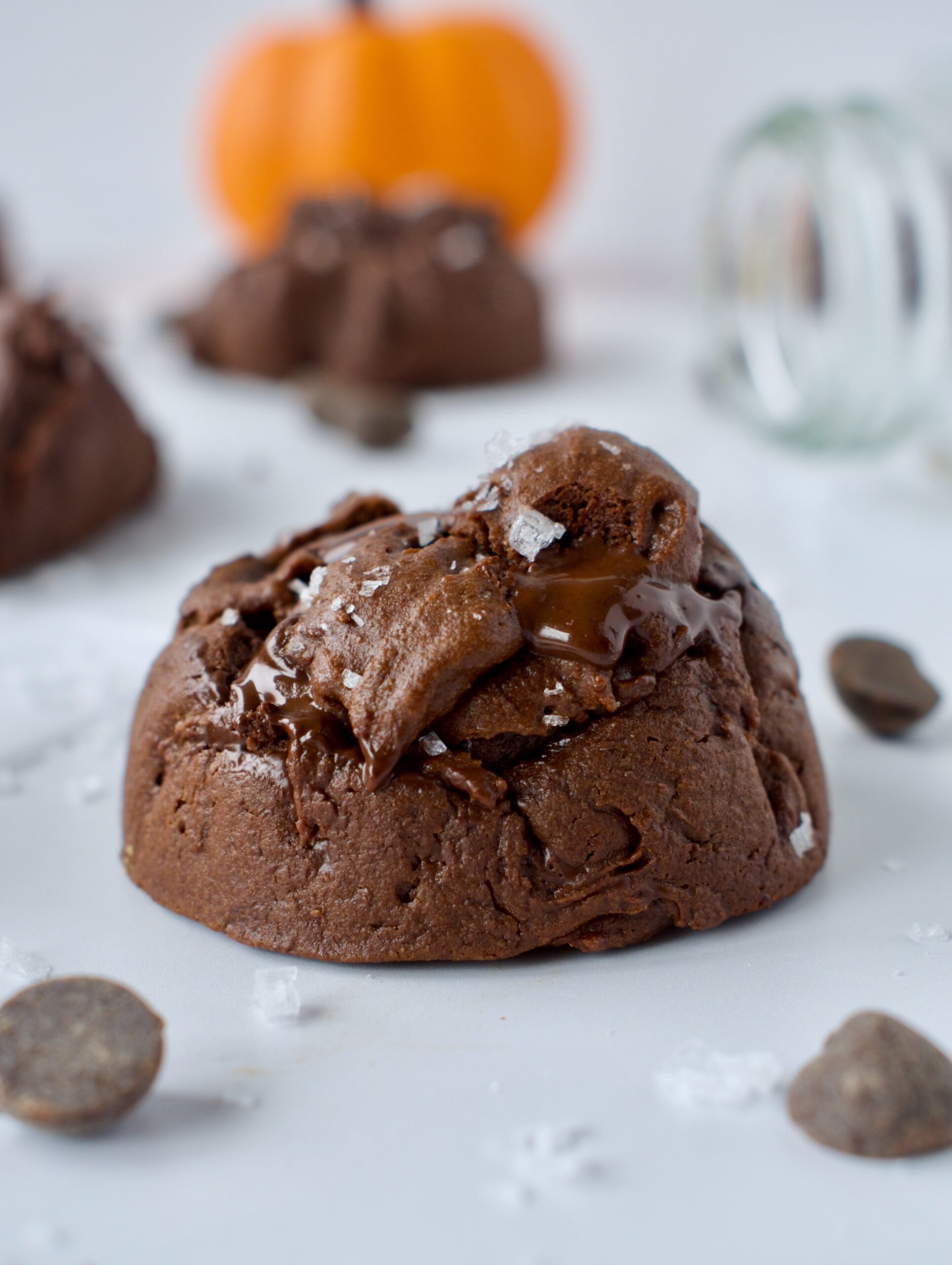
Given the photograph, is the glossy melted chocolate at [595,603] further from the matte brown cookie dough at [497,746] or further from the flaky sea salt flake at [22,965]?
the flaky sea salt flake at [22,965]

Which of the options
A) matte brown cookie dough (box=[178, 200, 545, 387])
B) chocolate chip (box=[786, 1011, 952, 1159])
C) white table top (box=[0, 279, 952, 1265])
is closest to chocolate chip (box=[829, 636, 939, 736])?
white table top (box=[0, 279, 952, 1265])

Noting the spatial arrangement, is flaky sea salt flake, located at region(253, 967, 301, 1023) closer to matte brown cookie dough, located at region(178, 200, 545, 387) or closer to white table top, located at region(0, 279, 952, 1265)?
white table top, located at region(0, 279, 952, 1265)

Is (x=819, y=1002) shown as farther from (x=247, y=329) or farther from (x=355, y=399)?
(x=247, y=329)

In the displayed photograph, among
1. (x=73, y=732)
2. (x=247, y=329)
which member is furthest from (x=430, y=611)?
(x=247, y=329)

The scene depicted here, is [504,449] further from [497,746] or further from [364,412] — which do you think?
[364,412]

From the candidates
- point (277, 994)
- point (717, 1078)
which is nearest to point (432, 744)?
point (277, 994)

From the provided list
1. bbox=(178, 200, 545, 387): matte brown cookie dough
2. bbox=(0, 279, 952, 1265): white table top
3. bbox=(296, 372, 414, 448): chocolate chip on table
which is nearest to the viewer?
bbox=(0, 279, 952, 1265): white table top

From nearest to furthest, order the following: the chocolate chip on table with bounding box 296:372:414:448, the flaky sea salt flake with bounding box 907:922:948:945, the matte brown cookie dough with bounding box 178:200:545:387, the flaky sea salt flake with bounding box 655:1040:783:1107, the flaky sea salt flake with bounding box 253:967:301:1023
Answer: the flaky sea salt flake with bounding box 655:1040:783:1107
the flaky sea salt flake with bounding box 253:967:301:1023
the flaky sea salt flake with bounding box 907:922:948:945
the chocolate chip on table with bounding box 296:372:414:448
the matte brown cookie dough with bounding box 178:200:545:387

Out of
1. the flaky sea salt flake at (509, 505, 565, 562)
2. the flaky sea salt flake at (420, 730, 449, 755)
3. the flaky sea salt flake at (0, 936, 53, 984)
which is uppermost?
the flaky sea salt flake at (509, 505, 565, 562)
